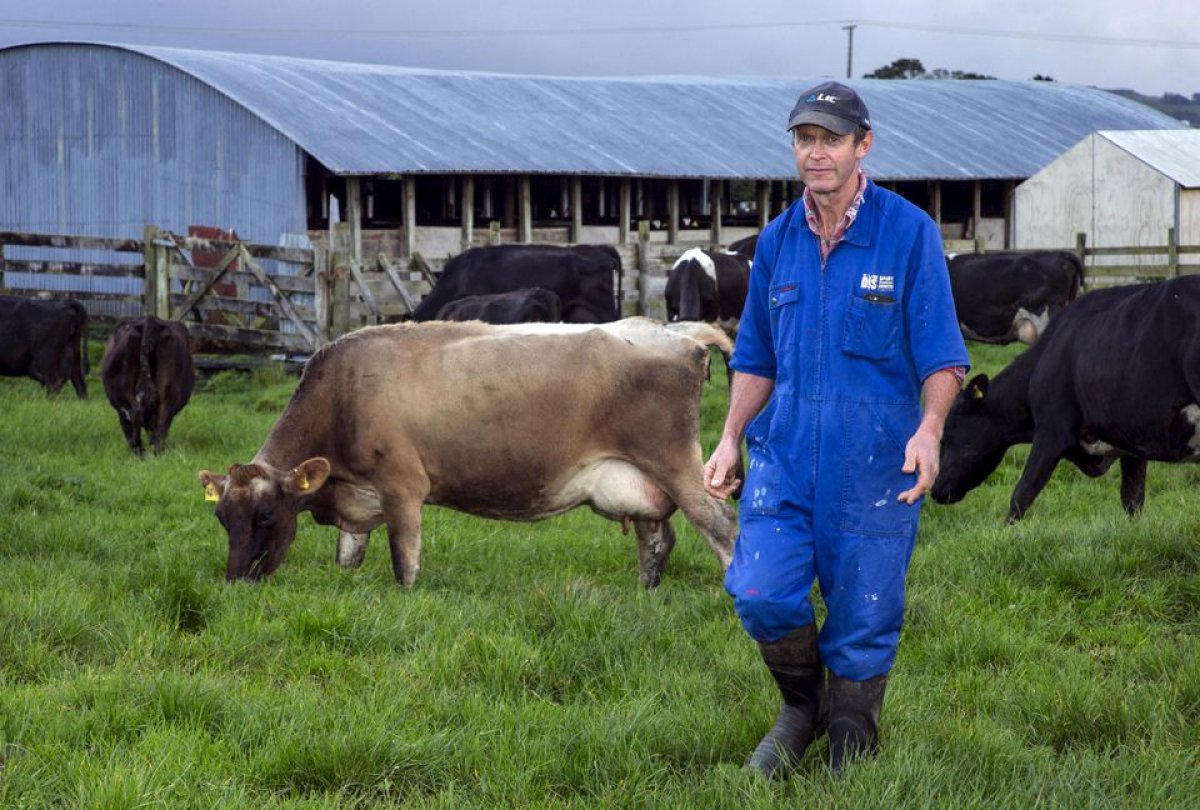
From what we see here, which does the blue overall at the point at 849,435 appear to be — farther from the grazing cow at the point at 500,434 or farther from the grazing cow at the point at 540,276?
the grazing cow at the point at 540,276

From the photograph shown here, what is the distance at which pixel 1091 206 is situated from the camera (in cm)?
3600

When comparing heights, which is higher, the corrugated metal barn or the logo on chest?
the corrugated metal barn

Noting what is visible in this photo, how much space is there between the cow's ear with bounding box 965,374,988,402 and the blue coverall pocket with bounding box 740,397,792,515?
16.5 ft

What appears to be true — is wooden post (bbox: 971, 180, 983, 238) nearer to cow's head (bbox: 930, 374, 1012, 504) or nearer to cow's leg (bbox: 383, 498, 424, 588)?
cow's head (bbox: 930, 374, 1012, 504)

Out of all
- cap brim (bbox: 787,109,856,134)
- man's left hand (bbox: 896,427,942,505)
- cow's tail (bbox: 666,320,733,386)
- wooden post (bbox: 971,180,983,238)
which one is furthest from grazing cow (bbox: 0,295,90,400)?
wooden post (bbox: 971,180,983,238)

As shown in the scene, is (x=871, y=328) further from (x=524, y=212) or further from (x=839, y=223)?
(x=524, y=212)

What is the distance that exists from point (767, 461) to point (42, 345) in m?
13.2

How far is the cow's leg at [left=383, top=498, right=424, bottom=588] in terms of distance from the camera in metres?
7.34

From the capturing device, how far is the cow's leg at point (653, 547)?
25.5 ft

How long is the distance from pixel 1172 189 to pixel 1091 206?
7.14ft

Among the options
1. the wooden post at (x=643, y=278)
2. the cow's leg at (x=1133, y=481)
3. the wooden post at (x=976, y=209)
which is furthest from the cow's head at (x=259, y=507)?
the wooden post at (x=976, y=209)

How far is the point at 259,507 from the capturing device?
719 cm

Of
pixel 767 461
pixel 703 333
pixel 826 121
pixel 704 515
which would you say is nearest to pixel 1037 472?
pixel 703 333

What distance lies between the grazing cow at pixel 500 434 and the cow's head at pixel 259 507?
1 cm
